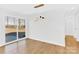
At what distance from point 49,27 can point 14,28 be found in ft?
8.71

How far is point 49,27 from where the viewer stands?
7938 millimetres

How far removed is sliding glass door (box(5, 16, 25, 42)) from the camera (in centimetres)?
796

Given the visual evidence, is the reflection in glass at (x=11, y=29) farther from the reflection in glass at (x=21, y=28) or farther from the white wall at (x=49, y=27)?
the white wall at (x=49, y=27)

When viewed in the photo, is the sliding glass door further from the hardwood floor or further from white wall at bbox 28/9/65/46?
the hardwood floor

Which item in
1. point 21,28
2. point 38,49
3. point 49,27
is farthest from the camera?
point 21,28

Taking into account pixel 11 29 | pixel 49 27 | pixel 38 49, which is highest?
pixel 49 27

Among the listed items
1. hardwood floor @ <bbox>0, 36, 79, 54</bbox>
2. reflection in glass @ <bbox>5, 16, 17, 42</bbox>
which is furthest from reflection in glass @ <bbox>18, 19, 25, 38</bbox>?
hardwood floor @ <bbox>0, 36, 79, 54</bbox>

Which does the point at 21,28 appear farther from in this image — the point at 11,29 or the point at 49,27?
the point at 49,27

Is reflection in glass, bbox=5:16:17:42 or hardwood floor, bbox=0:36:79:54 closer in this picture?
hardwood floor, bbox=0:36:79:54

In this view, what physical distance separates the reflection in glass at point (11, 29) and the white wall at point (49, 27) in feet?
4.72

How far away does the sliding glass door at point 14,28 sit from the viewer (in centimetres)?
796

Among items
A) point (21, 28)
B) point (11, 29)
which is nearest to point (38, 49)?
point (11, 29)

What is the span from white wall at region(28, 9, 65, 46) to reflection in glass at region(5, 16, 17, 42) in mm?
1439
